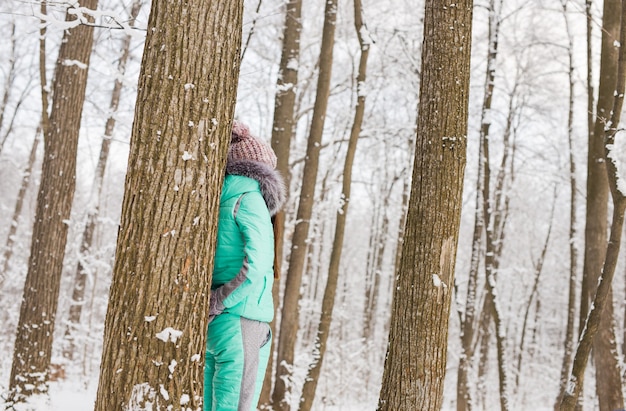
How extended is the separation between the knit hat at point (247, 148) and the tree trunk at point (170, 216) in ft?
2.15

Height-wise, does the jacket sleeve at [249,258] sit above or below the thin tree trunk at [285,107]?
below

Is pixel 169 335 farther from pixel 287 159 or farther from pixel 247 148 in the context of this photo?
pixel 287 159

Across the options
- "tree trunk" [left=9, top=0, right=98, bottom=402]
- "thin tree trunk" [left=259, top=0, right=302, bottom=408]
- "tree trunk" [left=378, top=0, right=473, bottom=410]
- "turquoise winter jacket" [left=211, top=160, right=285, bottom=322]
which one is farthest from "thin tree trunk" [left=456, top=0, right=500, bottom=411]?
"turquoise winter jacket" [left=211, top=160, right=285, bottom=322]

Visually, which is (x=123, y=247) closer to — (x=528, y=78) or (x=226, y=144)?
(x=226, y=144)

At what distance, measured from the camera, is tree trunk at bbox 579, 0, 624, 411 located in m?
6.35

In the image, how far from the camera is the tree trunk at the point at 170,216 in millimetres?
2264

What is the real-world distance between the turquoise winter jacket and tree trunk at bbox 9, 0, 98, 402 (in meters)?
3.66

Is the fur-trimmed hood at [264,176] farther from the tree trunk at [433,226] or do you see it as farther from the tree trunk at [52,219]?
the tree trunk at [52,219]

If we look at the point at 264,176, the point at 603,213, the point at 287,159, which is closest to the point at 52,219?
the point at 287,159

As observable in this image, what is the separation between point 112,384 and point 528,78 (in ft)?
43.4

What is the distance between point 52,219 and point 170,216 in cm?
420

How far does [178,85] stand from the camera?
2.36 meters

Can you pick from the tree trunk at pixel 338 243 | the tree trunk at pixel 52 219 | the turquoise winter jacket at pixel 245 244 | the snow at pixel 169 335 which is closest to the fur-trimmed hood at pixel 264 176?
the turquoise winter jacket at pixel 245 244

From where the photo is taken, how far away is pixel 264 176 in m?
3.07
